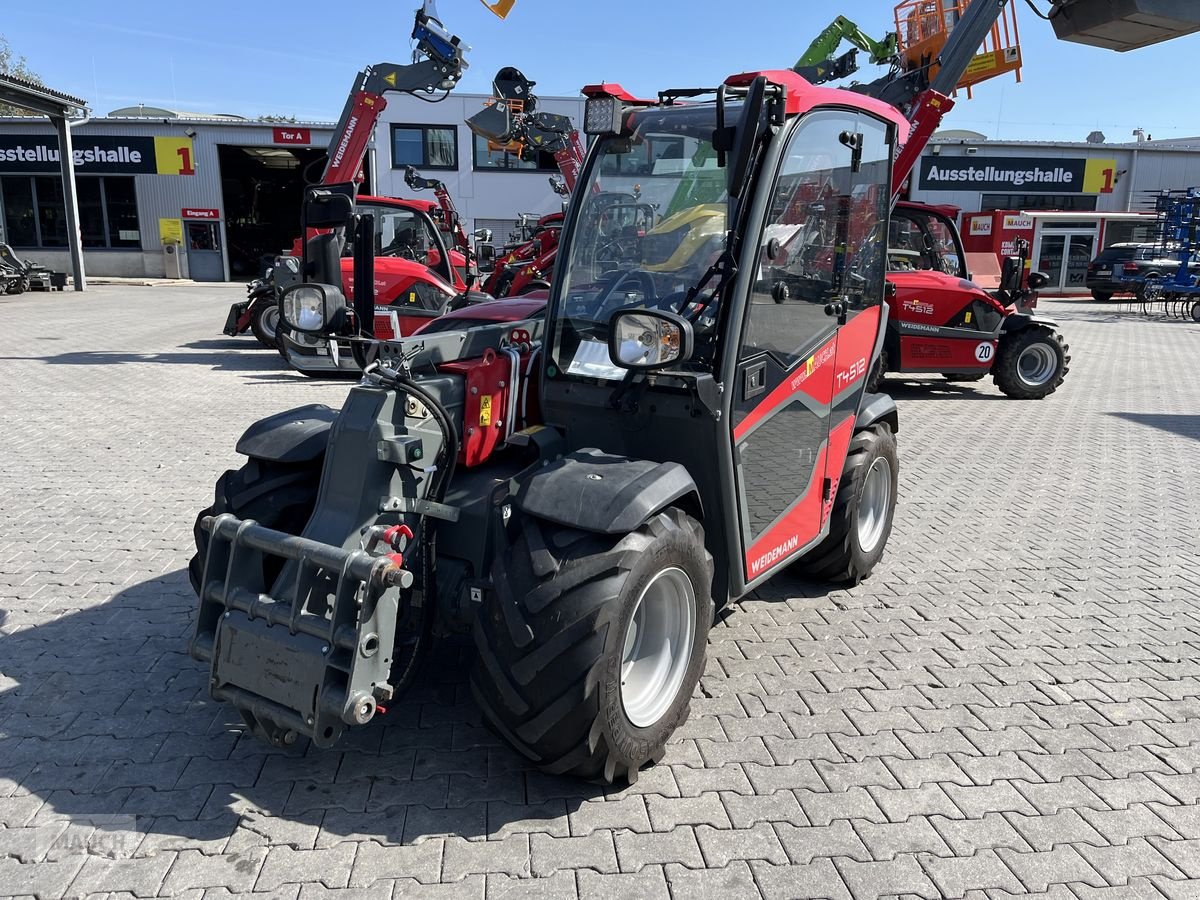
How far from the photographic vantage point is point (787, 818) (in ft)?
10.0

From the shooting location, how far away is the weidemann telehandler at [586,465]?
115 inches

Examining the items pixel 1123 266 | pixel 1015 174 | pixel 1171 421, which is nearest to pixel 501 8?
pixel 1171 421

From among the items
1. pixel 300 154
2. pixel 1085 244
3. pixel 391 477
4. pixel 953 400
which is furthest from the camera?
pixel 300 154

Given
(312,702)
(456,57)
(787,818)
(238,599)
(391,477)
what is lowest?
(787,818)

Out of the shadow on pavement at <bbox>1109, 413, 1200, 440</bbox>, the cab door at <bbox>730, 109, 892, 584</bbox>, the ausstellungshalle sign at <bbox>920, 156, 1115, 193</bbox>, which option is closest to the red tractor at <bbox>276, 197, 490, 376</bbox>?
the cab door at <bbox>730, 109, 892, 584</bbox>

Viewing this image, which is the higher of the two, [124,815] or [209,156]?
[209,156]

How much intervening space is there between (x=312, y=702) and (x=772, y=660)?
85.8 inches

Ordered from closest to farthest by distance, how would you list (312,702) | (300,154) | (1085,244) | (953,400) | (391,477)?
(312,702)
(391,477)
(953,400)
(1085,244)
(300,154)

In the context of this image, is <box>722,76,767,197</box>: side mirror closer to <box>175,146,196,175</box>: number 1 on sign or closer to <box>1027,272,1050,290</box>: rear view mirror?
<box>1027,272,1050,290</box>: rear view mirror

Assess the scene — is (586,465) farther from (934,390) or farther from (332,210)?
(934,390)

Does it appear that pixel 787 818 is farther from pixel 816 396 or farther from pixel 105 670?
pixel 105 670

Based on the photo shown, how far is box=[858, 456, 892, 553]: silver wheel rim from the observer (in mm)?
5238

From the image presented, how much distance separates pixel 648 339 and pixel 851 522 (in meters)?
2.11

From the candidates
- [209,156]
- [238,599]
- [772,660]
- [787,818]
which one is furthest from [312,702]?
[209,156]
